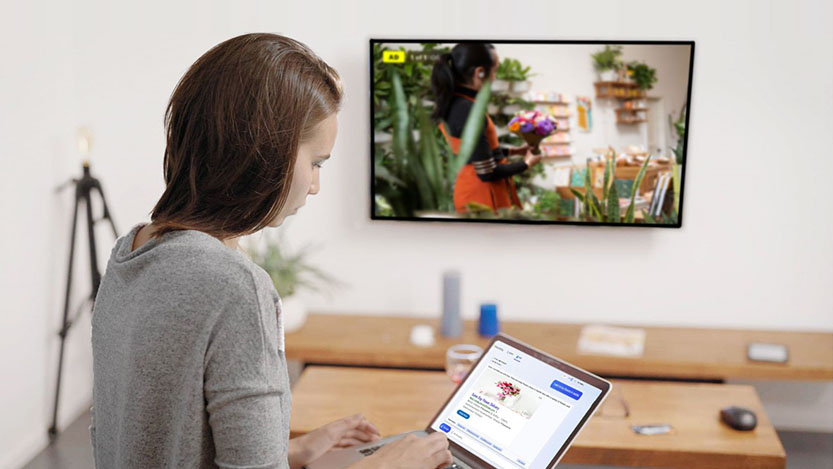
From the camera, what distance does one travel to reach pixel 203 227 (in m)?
0.96

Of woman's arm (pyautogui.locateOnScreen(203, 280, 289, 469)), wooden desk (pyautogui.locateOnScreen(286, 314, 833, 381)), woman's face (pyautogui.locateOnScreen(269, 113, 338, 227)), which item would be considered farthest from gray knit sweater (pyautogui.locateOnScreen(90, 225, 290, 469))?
wooden desk (pyautogui.locateOnScreen(286, 314, 833, 381))

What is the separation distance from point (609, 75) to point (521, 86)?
349mm

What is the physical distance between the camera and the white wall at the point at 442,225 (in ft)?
9.37

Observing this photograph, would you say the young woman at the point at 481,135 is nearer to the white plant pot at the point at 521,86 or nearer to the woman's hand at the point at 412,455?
the white plant pot at the point at 521,86

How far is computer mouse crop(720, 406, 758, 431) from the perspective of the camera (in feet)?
6.18

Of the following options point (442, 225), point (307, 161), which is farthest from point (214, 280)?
point (442, 225)

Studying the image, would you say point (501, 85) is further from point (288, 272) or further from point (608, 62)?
point (288, 272)

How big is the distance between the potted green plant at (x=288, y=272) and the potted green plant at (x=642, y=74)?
155 cm

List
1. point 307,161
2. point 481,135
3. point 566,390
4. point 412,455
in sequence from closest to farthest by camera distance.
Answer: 1. point 307,161
2. point 412,455
3. point 566,390
4. point 481,135

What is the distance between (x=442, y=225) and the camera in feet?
10.5

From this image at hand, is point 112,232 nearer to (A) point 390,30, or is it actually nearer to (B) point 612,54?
(A) point 390,30

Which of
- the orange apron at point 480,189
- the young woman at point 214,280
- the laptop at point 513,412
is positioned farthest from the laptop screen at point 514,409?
the orange apron at point 480,189

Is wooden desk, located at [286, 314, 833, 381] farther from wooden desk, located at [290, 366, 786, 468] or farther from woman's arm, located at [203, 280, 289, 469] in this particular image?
woman's arm, located at [203, 280, 289, 469]

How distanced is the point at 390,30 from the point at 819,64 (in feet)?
5.66
